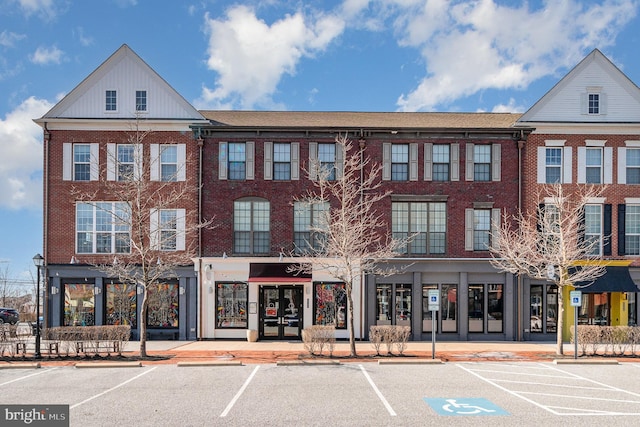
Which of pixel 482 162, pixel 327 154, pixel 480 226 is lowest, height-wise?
pixel 480 226

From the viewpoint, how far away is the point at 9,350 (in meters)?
21.4

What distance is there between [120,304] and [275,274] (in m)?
7.70

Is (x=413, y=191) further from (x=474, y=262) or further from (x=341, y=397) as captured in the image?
(x=341, y=397)

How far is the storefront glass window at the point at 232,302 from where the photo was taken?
26.4 meters

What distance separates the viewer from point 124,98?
2662 cm

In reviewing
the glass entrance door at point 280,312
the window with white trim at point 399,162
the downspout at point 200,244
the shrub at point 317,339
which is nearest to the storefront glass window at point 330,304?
the glass entrance door at point 280,312

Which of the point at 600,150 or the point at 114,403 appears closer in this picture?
the point at 114,403

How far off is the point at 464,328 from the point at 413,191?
698 centimetres

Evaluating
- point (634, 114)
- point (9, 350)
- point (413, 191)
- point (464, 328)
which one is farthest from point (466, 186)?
point (9, 350)

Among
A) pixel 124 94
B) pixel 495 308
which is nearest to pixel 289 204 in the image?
pixel 124 94

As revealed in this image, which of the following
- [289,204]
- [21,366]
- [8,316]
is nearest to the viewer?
[21,366]

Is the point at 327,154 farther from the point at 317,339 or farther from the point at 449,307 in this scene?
the point at 317,339

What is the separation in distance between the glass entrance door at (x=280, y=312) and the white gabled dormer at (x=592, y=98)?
14.0m

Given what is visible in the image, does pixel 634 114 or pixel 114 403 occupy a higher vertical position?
pixel 634 114
